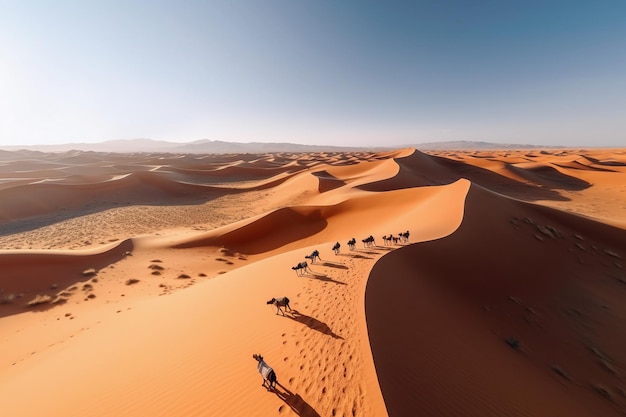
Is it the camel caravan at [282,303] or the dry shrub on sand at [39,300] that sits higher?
the camel caravan at [282,303]

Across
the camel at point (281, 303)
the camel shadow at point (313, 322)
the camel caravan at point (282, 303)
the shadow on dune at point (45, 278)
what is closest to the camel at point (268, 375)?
the camel caravan at point (282, 303)

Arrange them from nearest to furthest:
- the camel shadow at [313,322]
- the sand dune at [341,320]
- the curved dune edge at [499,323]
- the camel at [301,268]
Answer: the sand dune at [341,320] → the curved dune edge at [499,323] → the camel shadow at [313,322] → the camel at [301,268]

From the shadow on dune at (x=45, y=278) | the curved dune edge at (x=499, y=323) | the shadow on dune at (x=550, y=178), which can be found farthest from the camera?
the shadow on dune at (x=550, y=178)

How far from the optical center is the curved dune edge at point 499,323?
5.18m

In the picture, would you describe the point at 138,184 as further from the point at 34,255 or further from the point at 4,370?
the point at 4,370

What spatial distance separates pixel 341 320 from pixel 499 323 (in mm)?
5351

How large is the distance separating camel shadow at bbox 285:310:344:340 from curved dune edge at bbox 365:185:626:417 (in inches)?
34.2

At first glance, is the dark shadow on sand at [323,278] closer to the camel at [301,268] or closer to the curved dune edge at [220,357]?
the curved dune edge at [220,357]

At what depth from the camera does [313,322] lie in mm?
6430

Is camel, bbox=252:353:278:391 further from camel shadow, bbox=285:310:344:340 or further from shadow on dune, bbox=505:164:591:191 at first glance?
shadow on dune, bbox=505:164:591:191

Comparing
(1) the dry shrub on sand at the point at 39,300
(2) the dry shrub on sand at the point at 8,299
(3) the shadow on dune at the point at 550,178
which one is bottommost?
(3) the shadow on dune at the point at 550,178

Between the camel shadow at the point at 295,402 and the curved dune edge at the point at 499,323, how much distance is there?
1.23 metres

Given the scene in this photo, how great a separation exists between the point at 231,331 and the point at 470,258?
368 inches

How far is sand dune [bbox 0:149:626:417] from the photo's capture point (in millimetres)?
5016
